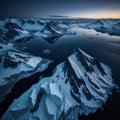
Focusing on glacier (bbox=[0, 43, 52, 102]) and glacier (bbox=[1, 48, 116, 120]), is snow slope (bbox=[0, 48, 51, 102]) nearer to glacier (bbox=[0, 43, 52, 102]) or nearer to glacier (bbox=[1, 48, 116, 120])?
glacier (bbox=[0, 43, 52, 102])

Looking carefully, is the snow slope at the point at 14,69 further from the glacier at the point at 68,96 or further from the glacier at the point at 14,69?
the glacier at the point at 68,96

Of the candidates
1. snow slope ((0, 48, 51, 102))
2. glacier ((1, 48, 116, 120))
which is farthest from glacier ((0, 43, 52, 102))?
glacier ((1, 48, 116, 120))

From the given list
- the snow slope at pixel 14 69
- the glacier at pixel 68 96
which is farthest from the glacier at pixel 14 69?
the glacier at pixel 68 96

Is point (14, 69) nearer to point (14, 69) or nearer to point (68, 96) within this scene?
point (14, 69)

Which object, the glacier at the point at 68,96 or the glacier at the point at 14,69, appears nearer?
the glacier at the point at 68,96

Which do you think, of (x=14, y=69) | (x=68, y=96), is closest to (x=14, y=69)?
(x=14, y=69)

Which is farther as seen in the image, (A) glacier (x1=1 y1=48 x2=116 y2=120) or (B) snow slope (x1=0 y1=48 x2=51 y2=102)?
(B) snow slope (x1=0 y1=48 x2=51 y2=102)

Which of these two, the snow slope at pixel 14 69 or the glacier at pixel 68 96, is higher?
the glacier at pixel 68 96

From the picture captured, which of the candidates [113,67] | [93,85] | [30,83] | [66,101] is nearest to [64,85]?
[66,101]

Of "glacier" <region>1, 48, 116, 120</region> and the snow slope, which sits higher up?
"glacier" <region>1, 48, 116, 120</region>
